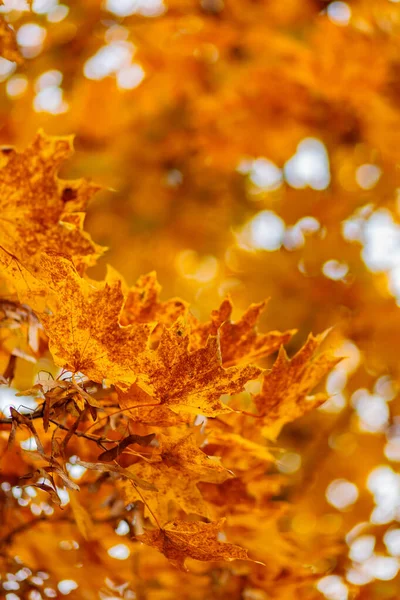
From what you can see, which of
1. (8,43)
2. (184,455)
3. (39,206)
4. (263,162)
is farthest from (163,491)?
(263,162)

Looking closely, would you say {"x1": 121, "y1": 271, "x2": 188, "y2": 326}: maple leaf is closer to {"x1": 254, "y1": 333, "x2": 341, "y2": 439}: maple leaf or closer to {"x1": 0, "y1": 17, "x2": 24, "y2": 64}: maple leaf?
{"x1": 254, "y1": 333, "x2": 341, "y2": 439}: maple leaf

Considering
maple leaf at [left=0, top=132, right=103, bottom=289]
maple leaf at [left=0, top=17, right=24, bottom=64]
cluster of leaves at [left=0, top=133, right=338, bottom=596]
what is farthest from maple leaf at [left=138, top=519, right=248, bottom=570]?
maple leaf at [left=0, top=17, right=24, bottom=64]

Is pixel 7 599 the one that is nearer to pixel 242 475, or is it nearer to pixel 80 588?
pixel 80 588

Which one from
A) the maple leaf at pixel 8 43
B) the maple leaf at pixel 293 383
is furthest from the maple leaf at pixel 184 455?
the maple leaf at pixel 8 43

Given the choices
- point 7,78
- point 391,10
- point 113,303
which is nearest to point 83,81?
point 7,78

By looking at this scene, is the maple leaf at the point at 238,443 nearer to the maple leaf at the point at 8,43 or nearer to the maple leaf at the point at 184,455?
the maple leaf at the point at 184,455

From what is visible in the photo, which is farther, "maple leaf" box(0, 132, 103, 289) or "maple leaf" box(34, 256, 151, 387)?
"maple leaf" box(0, 132, 103, 289)
